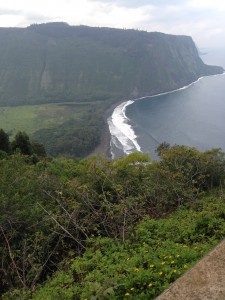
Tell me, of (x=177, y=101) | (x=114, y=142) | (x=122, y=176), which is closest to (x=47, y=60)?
(x=177, y=101)

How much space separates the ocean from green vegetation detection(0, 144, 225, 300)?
4681 cm

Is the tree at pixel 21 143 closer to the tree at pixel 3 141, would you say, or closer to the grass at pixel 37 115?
the tree at pixel 3 141

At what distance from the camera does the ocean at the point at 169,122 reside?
76.2m

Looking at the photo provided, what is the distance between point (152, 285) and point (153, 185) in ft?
33.3

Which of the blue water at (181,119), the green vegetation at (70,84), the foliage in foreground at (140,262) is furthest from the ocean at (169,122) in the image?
the foliage in foreground at (140,262)

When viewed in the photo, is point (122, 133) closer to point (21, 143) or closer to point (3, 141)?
point (21, 143)

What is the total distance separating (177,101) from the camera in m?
134

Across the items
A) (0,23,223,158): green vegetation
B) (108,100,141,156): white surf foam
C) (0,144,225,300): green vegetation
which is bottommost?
(108,100,141,156): white surf foam

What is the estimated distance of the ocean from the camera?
3002 inches

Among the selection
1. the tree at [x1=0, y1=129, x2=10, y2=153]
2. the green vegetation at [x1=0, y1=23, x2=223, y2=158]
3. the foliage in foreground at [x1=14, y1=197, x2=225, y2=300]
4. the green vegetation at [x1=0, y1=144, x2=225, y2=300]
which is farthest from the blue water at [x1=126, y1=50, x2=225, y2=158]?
the foliage in foreground at [x1=14, y1=197, x2=225, y2=300]

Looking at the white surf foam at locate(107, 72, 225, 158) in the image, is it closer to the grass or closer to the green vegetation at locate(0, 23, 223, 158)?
the green vegetation at locate(0, 23, 223, 158)

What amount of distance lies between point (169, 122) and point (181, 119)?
4901 mm

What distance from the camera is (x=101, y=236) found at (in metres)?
10.3

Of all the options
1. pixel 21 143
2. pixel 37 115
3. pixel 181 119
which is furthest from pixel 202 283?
pixel 37 115
